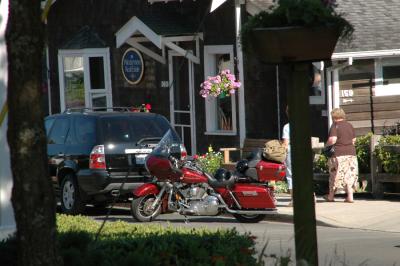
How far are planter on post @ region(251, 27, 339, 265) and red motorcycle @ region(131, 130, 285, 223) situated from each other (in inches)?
324

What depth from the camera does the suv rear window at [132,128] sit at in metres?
16.0

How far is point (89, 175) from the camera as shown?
15945 mm

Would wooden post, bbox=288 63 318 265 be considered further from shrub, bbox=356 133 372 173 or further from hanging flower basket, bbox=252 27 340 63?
shrub, bbox=356 133 372 173

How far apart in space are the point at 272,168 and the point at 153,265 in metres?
8.58

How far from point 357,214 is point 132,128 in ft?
12.9

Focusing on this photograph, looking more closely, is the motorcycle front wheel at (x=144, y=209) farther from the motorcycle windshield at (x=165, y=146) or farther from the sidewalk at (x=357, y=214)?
the sidewalk at (x=357, y=214)

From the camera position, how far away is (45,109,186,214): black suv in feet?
52.0

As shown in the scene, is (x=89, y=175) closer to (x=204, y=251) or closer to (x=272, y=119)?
(x=272, y=119)

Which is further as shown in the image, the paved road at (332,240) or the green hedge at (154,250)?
the paved road at (332,240)

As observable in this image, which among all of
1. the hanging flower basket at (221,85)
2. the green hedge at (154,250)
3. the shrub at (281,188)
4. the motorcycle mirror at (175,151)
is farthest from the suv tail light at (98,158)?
the green hedge at (154,250)

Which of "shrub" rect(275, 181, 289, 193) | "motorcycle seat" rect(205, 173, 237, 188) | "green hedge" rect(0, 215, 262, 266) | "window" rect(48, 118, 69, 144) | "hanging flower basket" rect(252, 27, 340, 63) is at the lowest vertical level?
"shrub" rect(275, 181, 289, 193)

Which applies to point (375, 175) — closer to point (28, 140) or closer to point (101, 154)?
point (101, 154)

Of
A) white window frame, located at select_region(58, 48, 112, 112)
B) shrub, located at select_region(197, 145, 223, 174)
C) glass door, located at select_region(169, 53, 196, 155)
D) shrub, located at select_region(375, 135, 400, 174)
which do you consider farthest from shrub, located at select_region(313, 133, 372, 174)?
white window frame, located at select_region(58, 48, 112, 112)

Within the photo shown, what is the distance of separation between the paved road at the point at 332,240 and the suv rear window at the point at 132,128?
1344mm
